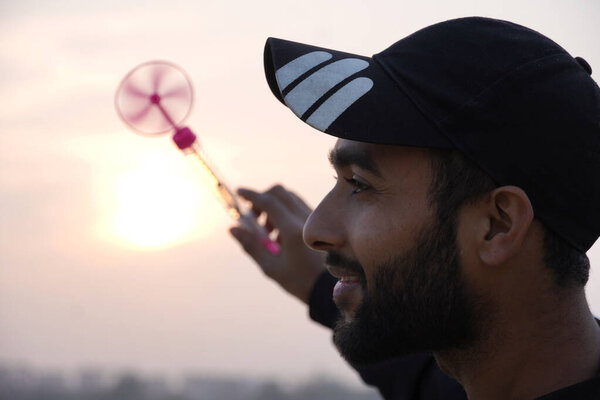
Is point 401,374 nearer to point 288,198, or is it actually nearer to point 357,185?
point 288,198

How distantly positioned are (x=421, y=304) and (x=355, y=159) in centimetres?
35

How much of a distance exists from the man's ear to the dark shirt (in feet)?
1.80

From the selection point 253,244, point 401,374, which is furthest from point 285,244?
point 401,374

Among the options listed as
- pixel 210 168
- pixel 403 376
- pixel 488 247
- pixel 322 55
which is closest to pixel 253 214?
pixel 210 168

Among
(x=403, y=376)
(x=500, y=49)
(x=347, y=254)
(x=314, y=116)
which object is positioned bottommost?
(x=403, y=376)

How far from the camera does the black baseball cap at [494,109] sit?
194cm

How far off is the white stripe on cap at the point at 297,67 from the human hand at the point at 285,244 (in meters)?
1.00

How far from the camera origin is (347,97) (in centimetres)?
203

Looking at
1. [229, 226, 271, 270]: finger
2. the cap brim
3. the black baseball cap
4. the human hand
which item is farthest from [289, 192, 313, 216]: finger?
the black baseball cap

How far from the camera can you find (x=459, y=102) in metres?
1.95

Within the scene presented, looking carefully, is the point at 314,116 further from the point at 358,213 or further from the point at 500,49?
the point at 500,49

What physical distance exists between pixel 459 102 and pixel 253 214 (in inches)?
52.9

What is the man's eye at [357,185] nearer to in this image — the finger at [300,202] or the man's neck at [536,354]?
the man's neck at [536,354]

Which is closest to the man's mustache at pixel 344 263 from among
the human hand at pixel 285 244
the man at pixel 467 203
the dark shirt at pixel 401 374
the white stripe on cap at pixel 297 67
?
the man at pixel 467 203
